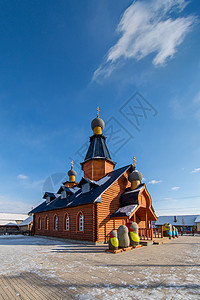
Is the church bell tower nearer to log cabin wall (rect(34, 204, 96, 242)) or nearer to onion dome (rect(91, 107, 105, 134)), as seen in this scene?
onion dome (rect(91, 107, 105, 134))

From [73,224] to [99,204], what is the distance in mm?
4092

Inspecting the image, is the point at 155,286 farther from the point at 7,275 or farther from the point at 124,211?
the point at 124,211

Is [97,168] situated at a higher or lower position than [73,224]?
higher

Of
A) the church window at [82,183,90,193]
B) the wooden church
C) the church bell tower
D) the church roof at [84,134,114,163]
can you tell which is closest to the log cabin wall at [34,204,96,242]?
the wooden church

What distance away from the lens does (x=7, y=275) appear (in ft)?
19.7

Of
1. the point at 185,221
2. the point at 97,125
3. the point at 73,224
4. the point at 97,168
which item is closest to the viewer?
the point at 73,224

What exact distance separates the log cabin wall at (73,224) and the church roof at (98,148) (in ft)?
22.1

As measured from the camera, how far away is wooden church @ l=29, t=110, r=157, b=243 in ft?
49.3

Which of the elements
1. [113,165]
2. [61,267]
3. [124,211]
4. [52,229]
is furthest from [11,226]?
[61,267]

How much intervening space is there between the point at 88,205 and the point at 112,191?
2.69m

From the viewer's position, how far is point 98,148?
22094mm

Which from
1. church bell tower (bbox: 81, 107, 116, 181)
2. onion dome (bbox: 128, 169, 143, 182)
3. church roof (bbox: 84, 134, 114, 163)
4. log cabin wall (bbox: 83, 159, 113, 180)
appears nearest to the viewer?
onion dome (bbox: 128, 169, 143, 182)

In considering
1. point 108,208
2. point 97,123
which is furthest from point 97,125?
point 108,208

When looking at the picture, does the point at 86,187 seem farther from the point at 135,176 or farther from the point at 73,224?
the point at 135,176
